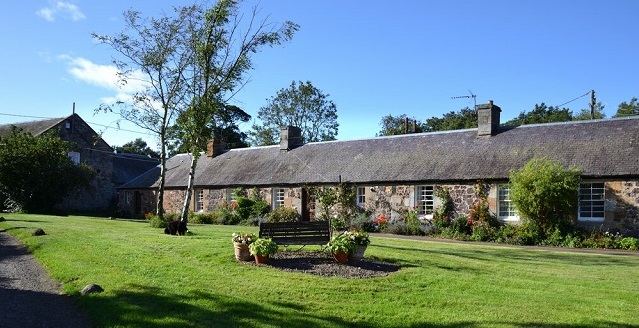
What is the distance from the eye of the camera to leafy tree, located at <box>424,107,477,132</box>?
49.0 meters

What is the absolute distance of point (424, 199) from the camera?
78.4ft

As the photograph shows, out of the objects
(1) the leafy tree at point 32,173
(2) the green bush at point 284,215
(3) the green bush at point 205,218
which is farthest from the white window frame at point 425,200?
(1) the leafy tree at point 32,173

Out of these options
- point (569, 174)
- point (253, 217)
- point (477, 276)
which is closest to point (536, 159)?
point (569, 174)

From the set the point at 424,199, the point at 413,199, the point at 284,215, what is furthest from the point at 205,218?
the point at 424,199

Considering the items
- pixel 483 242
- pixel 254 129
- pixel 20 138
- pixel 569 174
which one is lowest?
pixel 483 242

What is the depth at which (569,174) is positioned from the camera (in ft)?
62.8

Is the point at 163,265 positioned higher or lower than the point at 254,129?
lower

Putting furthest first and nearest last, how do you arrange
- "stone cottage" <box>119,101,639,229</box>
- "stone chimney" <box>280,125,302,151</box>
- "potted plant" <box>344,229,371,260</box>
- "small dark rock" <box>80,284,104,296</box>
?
"stone chimney" <box>280,125,302,151</box>, "stone cottage" <box>119,101,639,229</box>, "potted plant" <box>344,229,371,260</box>, "small dark rock" <box>80,284,104,296</box>

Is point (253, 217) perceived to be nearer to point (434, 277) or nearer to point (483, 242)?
point (483, 242)

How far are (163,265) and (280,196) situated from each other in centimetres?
1869

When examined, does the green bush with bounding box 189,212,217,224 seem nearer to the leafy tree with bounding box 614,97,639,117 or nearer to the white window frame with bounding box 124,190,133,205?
the white window frame with bounding box 124,190,133,205

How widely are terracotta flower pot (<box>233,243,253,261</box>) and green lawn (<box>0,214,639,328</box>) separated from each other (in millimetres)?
231

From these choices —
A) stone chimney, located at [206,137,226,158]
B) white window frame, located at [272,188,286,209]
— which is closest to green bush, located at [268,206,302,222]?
white window frame, located at [272,188,286,209]

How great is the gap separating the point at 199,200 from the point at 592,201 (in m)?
22.5
